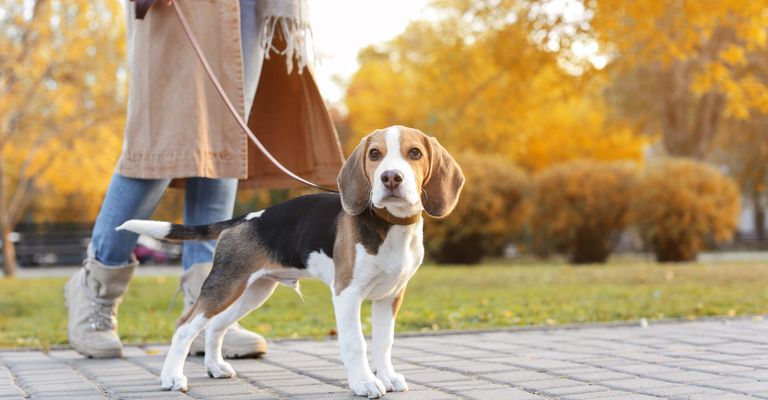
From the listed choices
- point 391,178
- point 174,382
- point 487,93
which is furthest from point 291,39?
point 487,93

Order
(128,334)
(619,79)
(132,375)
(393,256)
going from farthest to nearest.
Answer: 1. (619,79)
2. (128,334)
3. (132,375)
4. (393,256)

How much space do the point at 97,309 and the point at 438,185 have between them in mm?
2380

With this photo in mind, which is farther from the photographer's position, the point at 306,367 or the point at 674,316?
the point at 674,316

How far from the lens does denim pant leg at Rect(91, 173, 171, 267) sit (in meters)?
4.72

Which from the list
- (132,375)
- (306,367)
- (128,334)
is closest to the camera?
(132,375)

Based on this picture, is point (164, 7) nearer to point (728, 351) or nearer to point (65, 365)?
point (65, 365)

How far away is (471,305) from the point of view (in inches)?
343

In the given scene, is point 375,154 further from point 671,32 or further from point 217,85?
point 671,32

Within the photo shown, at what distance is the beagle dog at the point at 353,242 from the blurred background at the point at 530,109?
967 centimetres

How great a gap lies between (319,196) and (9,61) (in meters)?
15.7

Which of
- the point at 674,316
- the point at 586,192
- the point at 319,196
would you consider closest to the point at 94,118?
the point at 586,192

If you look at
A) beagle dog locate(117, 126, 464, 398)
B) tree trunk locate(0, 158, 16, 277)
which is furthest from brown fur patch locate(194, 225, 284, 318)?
tree trunk locate(0, 158, 16, 277)

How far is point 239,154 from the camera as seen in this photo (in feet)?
15.3

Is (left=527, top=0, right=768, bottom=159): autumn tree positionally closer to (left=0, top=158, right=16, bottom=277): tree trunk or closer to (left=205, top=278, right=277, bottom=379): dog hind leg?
(left=205, top=278, right=277, bottom=379): dog hind leg
